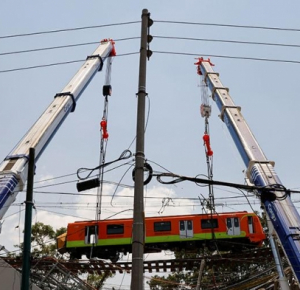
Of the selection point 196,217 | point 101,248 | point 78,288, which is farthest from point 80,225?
point 78,288

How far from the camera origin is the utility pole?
292 inches

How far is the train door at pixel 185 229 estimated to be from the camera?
76.2ft

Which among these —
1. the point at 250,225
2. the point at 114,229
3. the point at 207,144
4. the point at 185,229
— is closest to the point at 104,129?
the point at 207,144

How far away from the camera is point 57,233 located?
29641mm

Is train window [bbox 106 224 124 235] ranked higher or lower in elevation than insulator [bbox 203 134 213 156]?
lower

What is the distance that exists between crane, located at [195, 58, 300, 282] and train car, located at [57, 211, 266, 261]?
6492 mm

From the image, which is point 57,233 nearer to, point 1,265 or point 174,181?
point 1,265

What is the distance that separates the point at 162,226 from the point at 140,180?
15.9 m

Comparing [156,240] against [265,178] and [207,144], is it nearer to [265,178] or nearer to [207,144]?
[207,144]

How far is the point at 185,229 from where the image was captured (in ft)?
76.7

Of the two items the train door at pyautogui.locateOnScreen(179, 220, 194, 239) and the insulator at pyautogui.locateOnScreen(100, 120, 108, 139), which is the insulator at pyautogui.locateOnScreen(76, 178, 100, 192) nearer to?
the insulator at pyautogui.locateOnScreen(100, 120, 108, 139)

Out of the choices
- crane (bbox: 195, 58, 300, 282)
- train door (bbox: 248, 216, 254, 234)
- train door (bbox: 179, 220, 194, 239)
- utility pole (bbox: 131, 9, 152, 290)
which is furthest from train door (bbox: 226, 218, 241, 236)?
utility pole (bbox: 131, 9, 152, 290)

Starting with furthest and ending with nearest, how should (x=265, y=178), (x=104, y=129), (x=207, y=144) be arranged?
(x=207, y=144)
(x=104, y=129)
(x=265, y=178)

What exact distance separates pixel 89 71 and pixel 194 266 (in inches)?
425
